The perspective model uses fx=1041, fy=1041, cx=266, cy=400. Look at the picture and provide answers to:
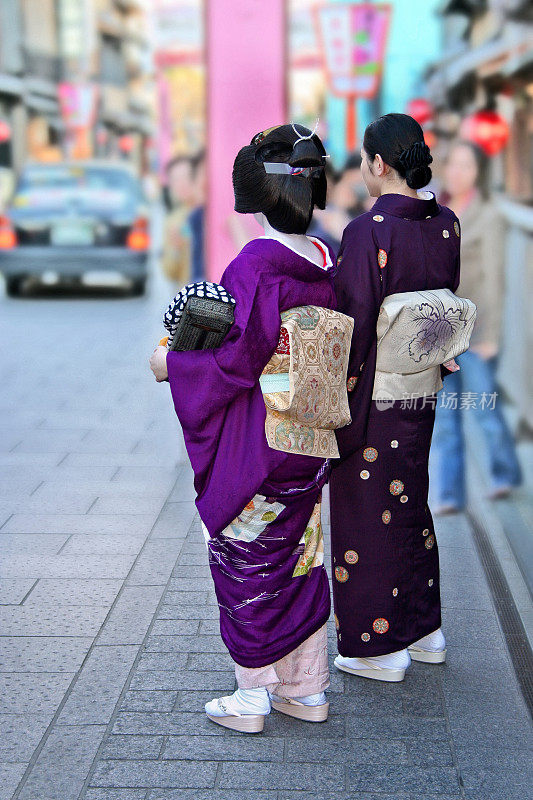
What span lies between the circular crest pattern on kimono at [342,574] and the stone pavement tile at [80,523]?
1489mm

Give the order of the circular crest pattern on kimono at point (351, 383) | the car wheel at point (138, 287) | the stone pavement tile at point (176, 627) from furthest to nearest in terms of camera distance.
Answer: the car wheel at point (138, 287) → the stone pavement tile at point (176, 627) → the circular crest pattern on kimono at point (351, 383)

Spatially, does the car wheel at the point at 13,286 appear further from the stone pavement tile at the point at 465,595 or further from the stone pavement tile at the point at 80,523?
the stone pavement tile at the point at 465,595

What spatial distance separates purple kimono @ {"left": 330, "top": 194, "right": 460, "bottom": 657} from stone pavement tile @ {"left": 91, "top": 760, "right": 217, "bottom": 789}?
67 cm

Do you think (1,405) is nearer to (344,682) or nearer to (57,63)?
(344,682)

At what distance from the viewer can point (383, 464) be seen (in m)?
2.93

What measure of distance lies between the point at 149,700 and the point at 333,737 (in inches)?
20.9

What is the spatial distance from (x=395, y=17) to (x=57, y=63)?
2750 centimetres

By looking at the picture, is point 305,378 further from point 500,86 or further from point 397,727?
point 500,86

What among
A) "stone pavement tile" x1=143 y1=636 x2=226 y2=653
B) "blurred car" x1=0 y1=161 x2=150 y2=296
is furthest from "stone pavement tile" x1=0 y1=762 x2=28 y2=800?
"blurred car" x1=0 y1=161 x2=150 y2=296

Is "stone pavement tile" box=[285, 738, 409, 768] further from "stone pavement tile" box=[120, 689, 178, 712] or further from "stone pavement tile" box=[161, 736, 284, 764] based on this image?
"stone pavement tile" box=[120, 689, 178, 712]

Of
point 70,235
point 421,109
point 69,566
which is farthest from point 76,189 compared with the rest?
point 69,566

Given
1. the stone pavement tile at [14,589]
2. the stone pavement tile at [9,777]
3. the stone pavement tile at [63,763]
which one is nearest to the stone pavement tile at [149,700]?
the stone pavement tile at [63,763]

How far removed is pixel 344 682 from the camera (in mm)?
3080

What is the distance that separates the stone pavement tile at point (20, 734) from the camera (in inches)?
103
